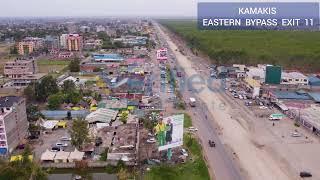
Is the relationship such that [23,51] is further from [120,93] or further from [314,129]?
[314,129]

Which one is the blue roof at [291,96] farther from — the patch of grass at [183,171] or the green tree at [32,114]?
the green tree at [32,114]

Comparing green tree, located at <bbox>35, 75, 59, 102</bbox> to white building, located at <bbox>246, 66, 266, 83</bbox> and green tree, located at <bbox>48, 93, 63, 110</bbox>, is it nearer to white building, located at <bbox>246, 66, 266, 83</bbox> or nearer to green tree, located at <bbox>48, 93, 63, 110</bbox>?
green tree, located at <bbox>48, 93, 63, 110</bbox>

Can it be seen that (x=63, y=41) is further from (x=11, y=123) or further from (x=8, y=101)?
(x=11, y=123)

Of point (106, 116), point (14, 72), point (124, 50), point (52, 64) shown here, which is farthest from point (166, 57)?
point (106, 116)

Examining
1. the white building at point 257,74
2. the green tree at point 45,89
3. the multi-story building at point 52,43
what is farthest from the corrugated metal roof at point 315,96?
the multi-story building at point 52,43

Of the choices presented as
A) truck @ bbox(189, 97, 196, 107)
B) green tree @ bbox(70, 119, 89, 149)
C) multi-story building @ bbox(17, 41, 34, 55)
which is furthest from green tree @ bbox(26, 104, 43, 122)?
multi-story building @ bbox(17, 41, 34, 55)

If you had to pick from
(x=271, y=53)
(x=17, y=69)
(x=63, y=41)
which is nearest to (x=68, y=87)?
(x=17, y=69)
